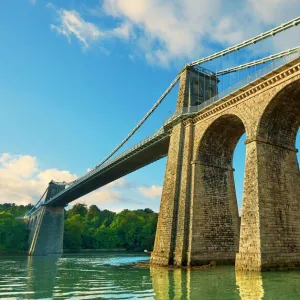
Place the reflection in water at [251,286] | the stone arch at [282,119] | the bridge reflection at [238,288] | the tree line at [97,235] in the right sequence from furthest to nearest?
the tree line at [97,235]
the stone arch at [282,119]
the bridge reflection at [238,288]
the reflection in water at [251,286]

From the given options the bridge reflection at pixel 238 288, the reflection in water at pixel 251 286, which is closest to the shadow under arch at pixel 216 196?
the reflection in water at pixel 251 286

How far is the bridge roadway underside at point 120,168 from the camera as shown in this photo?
33.0 metres

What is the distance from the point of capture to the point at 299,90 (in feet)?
59.0

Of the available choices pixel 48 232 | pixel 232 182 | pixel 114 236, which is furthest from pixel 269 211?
pixel 114 236

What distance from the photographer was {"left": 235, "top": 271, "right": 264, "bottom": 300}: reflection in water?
9.88m

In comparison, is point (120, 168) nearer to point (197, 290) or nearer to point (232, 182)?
point (232, 182)

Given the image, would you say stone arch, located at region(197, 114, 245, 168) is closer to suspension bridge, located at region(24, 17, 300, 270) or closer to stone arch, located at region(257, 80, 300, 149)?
suspension bridge, located at region(24, 17, 300, 270)

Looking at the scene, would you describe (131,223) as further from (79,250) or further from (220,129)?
(220,129)

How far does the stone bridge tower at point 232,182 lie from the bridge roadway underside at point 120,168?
5.36 metres

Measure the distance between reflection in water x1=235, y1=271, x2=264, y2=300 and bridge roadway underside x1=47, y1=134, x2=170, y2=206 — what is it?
15.9 meters

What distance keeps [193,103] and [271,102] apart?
940 centimetres

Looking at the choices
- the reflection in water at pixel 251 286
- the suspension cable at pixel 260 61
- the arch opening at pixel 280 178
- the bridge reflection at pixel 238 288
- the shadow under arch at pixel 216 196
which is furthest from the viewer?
the shadow under arch at pixel 216 196

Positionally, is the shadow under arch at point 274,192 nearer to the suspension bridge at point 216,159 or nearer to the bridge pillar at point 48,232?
the suspension bridge at point 216,159

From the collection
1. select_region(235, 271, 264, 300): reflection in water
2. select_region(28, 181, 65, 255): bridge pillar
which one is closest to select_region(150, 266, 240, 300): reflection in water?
select_region(235, 271, 264, 300): reflection in water
